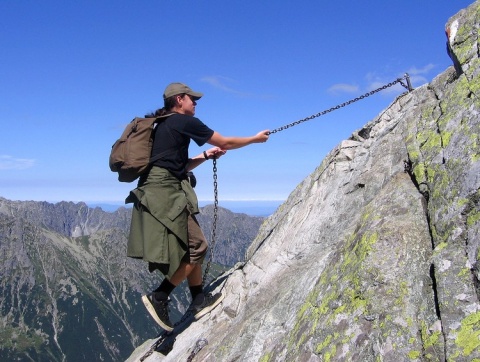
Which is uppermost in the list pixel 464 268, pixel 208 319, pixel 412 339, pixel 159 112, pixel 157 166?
pixel 159 112

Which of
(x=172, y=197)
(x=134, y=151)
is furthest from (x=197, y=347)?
(x=134, y=151)

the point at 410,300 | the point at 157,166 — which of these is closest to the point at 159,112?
the point at 157,166

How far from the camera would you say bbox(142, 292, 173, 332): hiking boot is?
1341 centimetres

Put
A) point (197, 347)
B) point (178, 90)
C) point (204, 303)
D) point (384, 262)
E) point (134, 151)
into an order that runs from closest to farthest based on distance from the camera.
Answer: point (384, 262), point (134, 151), point (178, 90), point (197, 347), point (204, 303)

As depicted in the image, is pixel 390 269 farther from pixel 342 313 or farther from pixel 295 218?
pixel 295 218

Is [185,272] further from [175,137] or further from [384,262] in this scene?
[384,262]

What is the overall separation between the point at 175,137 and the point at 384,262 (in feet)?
20.5

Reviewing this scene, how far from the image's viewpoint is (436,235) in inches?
321

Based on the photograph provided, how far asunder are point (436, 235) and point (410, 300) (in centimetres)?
137

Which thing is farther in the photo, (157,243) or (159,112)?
(159,112)

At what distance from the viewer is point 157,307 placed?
13.4m

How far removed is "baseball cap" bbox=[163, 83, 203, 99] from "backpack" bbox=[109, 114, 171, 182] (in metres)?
0.70

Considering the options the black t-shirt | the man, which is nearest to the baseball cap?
the man

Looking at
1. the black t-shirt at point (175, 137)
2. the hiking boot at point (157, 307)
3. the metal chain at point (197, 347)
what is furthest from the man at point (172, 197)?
the metal chain at point (197, 347)
